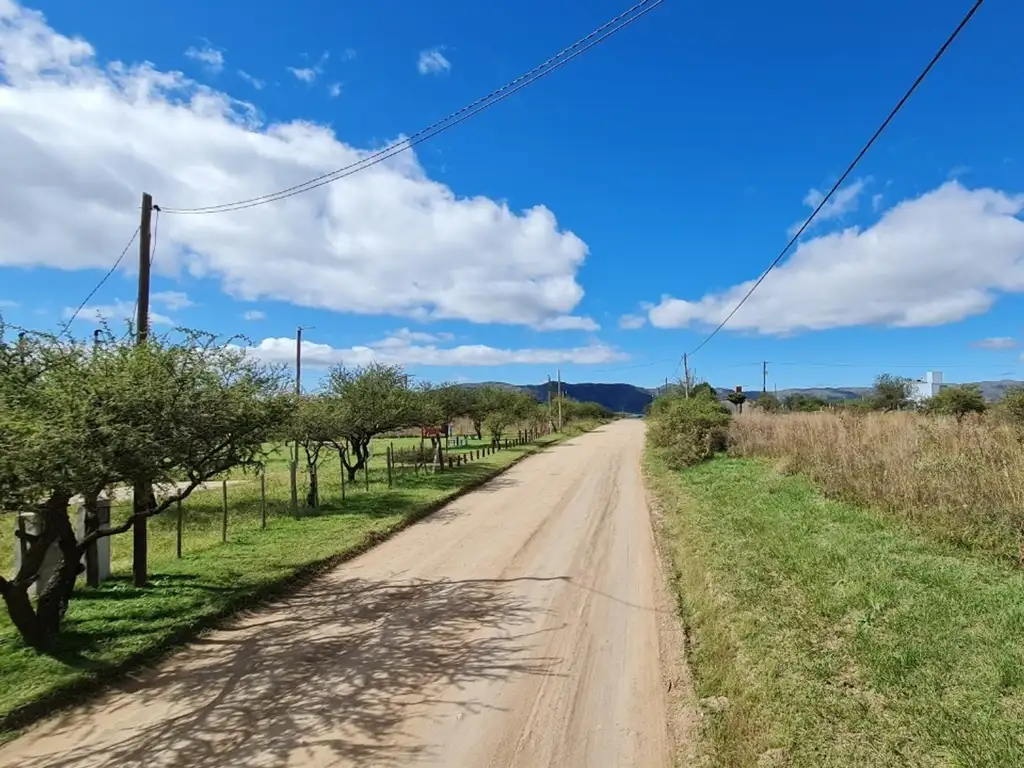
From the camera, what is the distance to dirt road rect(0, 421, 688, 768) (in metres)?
4.38

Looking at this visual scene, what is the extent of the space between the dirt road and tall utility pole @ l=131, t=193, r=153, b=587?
2.33 m

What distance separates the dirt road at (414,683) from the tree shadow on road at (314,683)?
18mm

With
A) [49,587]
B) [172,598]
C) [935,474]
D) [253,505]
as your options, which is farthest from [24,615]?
[935,474]

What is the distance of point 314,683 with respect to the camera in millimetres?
5430

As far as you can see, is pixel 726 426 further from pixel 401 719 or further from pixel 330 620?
pixel 401 719

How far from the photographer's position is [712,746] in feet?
14.1

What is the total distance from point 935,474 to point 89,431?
11.6 meters

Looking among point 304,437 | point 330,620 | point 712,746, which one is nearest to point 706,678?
point 712,746

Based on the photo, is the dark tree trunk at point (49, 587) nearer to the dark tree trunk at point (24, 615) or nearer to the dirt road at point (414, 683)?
the dark tree trunk at point (24, 615)

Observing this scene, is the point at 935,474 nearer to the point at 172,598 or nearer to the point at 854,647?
the point at 854,647

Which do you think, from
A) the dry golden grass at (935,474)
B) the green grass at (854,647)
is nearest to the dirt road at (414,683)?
the green grass at (854,647)

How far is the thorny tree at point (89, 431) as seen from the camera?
5.75m

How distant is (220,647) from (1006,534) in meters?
9.52

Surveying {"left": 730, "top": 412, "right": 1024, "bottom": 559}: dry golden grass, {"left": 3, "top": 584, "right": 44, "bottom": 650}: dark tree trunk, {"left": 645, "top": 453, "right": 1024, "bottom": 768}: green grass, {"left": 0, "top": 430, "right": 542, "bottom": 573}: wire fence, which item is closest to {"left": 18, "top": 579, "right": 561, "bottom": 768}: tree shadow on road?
{"left": 3, "top": 584, "right": 44, "bottom": 650}: dark tree trunk
